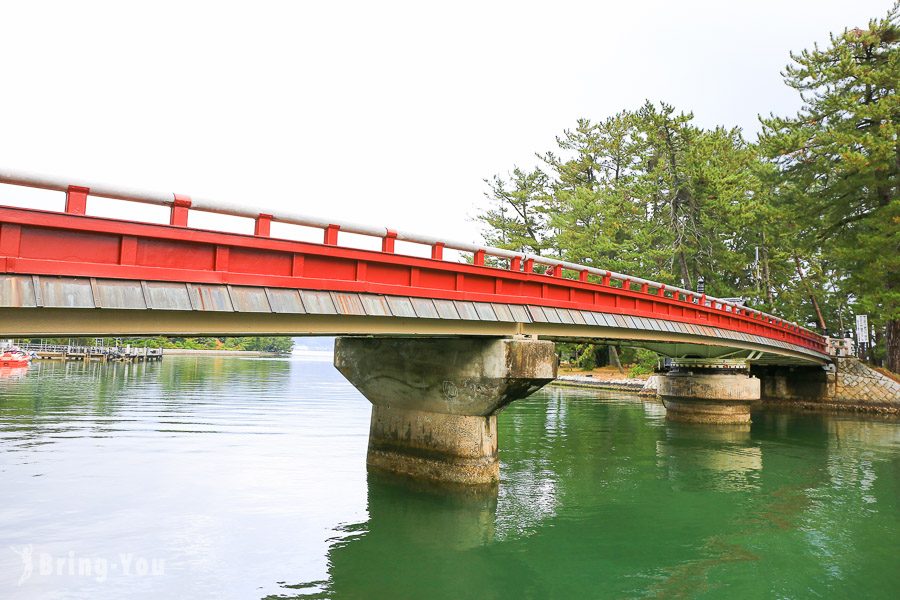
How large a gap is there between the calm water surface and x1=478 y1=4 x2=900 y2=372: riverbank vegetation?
1765 cm

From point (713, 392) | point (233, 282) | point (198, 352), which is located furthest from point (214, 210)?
point (198, 352)

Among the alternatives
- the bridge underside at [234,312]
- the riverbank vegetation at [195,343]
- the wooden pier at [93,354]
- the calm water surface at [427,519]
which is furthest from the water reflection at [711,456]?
the riverbank vegetation at [195,343]

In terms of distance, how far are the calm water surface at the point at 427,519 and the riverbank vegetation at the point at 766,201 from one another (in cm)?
1765

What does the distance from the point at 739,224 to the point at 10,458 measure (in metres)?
43.6

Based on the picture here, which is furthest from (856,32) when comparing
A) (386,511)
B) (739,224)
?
(386,511)

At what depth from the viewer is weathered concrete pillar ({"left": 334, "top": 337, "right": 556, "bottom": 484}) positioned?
12.8 metres

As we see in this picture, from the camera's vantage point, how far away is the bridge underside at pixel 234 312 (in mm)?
6871

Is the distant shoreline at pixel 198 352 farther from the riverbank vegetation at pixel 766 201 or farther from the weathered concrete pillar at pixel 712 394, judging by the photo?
the weathered concrete pillar at pixel 712 394

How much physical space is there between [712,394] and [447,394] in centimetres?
1903

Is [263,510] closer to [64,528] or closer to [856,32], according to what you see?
[64,528]

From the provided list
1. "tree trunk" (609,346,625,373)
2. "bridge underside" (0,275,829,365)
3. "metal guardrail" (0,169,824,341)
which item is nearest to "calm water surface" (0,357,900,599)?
"bridge underside" (0,275,829,365)

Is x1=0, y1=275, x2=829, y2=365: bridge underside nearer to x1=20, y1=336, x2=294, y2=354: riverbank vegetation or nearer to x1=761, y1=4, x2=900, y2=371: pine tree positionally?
x1=761, y1=4, x2=900, y2=371: pine tree

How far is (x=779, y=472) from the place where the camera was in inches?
680

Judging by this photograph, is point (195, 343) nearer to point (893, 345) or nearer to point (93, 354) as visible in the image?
point (93, 354)
